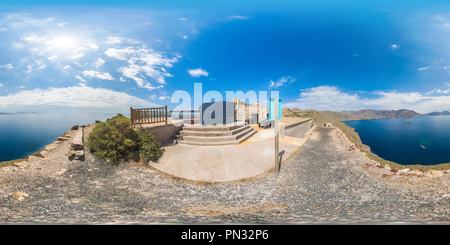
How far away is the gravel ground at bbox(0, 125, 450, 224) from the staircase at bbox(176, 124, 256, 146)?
10.5 feet

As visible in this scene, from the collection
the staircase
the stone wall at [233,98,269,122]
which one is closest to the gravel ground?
the staircase

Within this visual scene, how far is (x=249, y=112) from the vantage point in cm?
2006

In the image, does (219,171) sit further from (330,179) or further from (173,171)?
(330,179)

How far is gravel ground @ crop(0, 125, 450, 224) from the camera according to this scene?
10.0ft

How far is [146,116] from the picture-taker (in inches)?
342

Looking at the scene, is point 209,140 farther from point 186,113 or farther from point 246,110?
point 246,110

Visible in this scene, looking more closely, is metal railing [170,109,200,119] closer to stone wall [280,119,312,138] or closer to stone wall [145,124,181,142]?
stone wall [145,124,181,142]

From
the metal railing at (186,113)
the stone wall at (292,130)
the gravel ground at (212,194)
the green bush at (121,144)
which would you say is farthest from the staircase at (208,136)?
the stone wall at (292,130)

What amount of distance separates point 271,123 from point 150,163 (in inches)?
471

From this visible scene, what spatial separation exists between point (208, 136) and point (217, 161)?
9.02 feet

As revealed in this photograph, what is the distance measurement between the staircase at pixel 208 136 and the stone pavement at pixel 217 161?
0.51 meters

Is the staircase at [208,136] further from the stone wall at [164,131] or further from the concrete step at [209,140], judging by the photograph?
the stone wall at [164,131]

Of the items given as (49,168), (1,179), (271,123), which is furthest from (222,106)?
(1,179)

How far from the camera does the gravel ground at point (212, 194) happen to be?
10.0 ft
